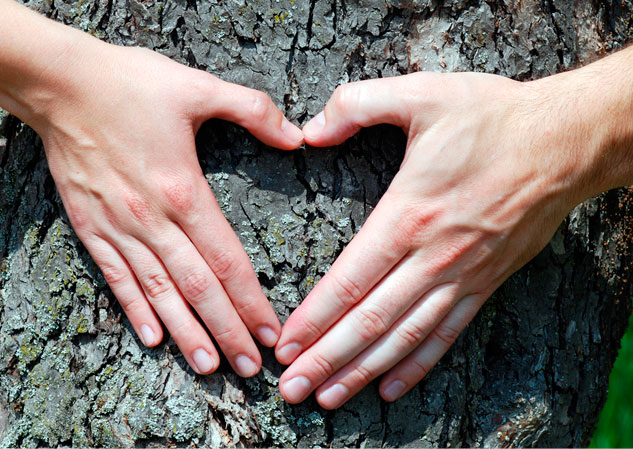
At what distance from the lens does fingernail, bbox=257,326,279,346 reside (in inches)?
58.1

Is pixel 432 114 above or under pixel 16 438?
above

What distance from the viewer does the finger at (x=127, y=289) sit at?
1.48 m

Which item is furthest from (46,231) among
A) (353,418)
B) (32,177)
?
(353,418)

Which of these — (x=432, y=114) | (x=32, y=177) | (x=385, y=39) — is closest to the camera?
(x=432, y=114)

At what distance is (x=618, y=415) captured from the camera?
369 cm

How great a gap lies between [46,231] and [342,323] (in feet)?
2.74

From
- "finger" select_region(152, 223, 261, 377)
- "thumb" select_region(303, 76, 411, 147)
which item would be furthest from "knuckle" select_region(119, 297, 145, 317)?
"thumb" select_region(303, 76, 411, 147)

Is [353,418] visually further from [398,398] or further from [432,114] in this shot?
[432,114]

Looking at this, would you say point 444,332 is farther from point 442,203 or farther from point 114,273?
point 114,273

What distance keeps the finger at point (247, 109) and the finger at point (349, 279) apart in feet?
1.00

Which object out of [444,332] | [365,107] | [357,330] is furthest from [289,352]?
[365,107]

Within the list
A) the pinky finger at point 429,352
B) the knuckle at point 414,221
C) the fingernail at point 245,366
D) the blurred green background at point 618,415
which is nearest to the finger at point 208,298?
the fingernail at point 245,366

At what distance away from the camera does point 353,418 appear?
5.02 ft

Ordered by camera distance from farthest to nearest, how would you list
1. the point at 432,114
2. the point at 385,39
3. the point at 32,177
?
1. the point at 32,177
2. the point at 385,39
3. the point at 432,114
